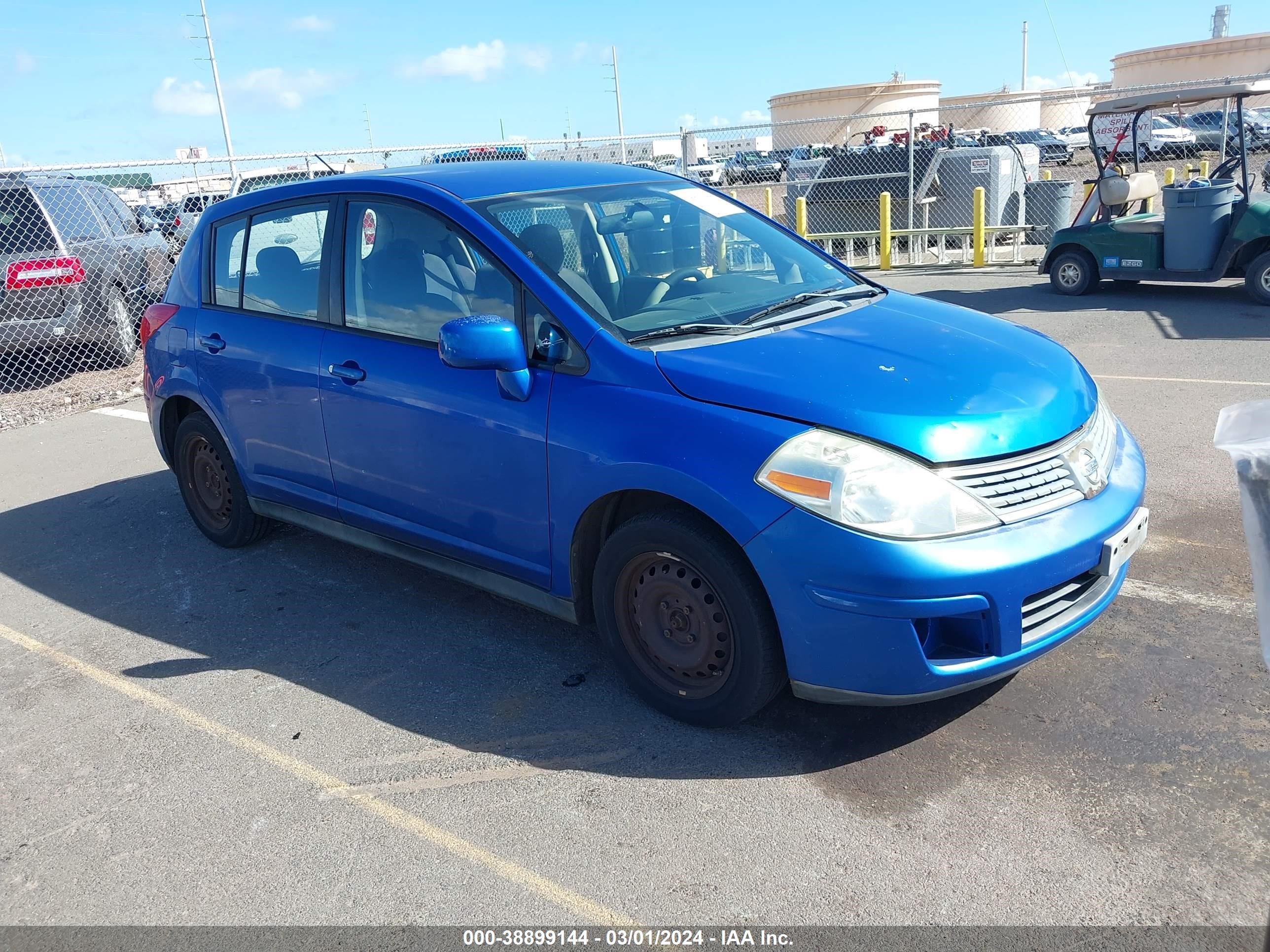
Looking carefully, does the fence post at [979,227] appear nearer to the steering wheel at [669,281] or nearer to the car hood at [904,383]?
the car hood at [904,383]

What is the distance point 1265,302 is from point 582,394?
9.13m

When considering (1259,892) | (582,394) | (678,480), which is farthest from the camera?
(582,394)

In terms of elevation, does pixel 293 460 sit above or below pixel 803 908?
above

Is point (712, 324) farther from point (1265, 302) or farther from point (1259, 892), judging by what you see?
point (1265, 302)

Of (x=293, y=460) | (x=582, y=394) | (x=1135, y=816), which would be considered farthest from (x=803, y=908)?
(x=293, y=460)

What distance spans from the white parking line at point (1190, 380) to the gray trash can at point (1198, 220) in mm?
3317

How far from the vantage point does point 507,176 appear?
426cm

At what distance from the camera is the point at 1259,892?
8.14ft

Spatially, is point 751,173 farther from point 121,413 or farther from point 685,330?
point 685,330

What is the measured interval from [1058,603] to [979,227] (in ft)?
40.0

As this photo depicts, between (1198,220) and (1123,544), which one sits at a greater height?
(1198,220)

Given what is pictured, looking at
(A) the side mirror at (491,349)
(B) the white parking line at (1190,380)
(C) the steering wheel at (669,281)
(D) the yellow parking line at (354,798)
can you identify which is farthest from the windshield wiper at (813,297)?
(B) the white parking line at (1190,380)

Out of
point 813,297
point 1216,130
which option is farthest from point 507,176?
point 1216,130

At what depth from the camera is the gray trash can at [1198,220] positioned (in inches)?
394
